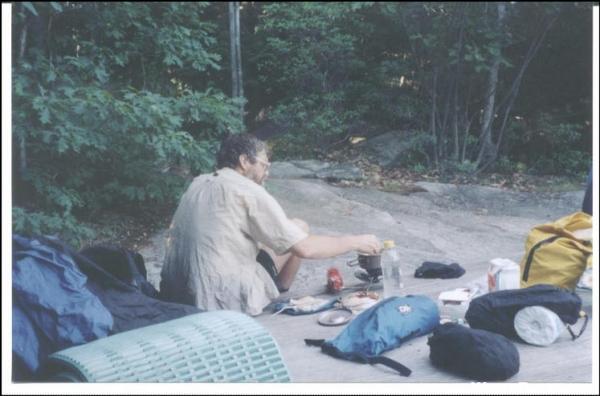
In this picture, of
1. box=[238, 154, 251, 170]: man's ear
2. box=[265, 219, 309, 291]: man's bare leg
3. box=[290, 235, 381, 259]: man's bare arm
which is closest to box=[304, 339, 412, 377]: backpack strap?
box=[290, 235, 381, 259]: man's bare arm

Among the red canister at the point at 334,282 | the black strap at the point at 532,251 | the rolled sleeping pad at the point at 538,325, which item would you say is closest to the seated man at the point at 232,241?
the red canister at the point at 334,282

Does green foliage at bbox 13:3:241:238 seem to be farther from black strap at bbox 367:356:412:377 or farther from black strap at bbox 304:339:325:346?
black strap at bbox 367:356:412:377

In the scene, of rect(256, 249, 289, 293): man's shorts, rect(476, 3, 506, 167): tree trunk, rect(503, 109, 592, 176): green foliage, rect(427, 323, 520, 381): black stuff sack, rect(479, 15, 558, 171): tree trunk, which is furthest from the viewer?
rect(476, 3, 506, 167): tree trunk

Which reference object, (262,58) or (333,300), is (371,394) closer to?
(333,300)

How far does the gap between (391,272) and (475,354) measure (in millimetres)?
791

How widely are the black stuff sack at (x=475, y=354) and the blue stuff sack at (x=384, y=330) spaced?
0.10 m

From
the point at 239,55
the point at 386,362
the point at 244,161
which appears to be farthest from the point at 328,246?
the point at 239,55

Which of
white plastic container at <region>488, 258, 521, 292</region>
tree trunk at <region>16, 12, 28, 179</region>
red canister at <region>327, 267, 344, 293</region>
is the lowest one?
red canister at <region>327, 267, 344, 293</region>

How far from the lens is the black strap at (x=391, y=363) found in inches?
66.9

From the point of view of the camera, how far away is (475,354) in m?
1.63

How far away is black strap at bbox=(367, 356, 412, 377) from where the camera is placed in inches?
66.9

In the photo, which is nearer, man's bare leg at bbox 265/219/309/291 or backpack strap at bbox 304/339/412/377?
backpack strap at bbox 304/339/412/377

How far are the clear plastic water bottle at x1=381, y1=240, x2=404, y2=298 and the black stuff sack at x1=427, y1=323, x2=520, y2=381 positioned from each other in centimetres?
63

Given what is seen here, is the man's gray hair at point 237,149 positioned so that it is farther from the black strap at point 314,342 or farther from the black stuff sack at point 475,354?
the black stuff sack at point 475,354
